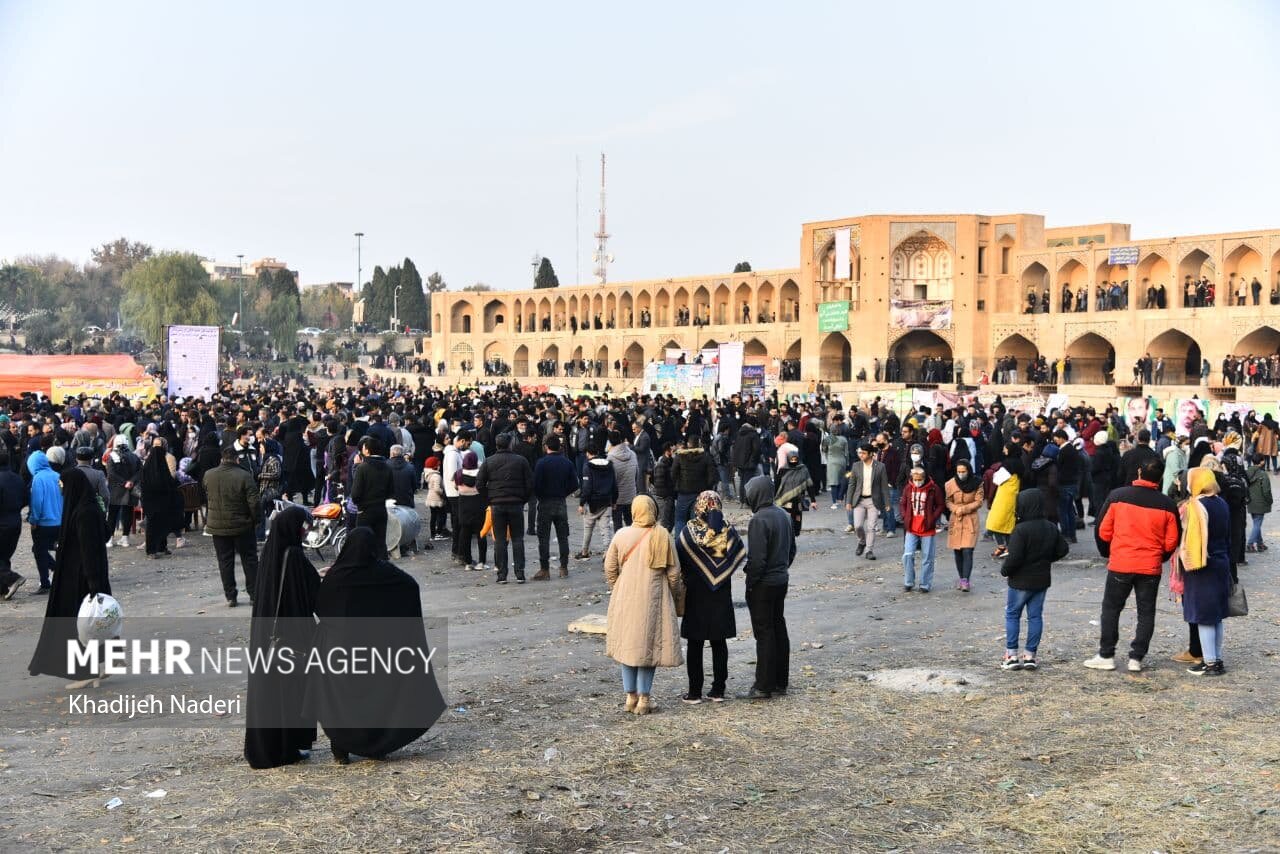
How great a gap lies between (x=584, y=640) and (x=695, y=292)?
44.6m

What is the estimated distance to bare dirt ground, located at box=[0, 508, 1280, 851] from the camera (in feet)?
16.6

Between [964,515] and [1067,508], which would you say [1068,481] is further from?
[964,515]

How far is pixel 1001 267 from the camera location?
41750 millimetres

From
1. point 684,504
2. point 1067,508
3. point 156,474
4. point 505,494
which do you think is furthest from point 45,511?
point 1067,508

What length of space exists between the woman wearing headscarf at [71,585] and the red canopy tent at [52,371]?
1853 centimetres

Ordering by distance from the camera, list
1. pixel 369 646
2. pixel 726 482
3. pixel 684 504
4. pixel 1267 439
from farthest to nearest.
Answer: pixel 1267 439 < pixel 726 482 < pixel 684 504 < pixel 369 646

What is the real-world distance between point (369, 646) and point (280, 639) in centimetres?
40

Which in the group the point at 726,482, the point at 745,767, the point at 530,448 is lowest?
the point at 745,767

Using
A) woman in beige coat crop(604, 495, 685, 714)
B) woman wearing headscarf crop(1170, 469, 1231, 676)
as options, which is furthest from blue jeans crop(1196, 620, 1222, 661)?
woman in beige coat crop(604, 495, 685, 714)

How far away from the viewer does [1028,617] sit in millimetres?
7609

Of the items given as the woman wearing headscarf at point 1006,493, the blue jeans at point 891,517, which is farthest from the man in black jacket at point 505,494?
the blue jeans at point 891,517

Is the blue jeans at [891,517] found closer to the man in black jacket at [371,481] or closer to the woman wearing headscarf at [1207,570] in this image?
the man in black jacket at [371,481]

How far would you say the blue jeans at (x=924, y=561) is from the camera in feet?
34.2

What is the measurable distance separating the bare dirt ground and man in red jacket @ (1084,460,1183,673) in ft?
0.87
